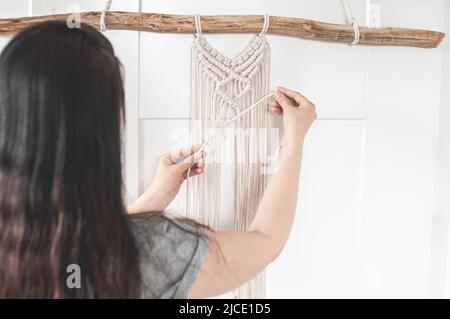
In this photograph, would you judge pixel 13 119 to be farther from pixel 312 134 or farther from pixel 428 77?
pixel 428 77

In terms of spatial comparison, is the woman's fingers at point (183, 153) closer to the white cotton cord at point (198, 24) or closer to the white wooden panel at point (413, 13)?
the white cotton cord at point (198, 24)

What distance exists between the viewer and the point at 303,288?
0.80 metres

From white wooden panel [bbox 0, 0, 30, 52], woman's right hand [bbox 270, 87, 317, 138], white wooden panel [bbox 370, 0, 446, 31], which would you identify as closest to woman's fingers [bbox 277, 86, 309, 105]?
woman's right hand [bbox 270, 87, 317, 138]

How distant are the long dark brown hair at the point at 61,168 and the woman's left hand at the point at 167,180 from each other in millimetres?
177

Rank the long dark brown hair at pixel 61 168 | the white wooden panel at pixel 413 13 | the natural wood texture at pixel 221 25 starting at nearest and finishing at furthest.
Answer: the long dark brown hair at pixel 61 168, the natural wood texture at pixel 221 25, the white wooden panel at pixel 413 13

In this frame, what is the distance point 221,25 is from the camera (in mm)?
685

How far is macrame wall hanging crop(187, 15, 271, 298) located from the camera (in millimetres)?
697

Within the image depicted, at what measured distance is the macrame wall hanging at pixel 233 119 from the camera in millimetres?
697

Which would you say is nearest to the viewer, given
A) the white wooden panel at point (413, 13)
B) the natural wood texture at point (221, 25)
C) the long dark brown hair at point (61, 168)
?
the long dark brown hair at point (61, 168)

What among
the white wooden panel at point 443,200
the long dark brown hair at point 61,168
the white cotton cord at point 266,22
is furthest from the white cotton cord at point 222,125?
the white wooden panel at point 443,200

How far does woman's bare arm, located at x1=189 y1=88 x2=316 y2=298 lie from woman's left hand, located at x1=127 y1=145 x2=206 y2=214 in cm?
15

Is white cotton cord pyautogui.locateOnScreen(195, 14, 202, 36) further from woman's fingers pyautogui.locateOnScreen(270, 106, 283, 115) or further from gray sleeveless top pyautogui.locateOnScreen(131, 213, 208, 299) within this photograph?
gray sleeveless top pyautogui.locateOnScreen(131, 213, 208, 299)

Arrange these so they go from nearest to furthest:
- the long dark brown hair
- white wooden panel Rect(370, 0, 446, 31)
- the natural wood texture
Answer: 1. the long dark brown hair
2. the natural wood texture
3. white wooden panel Rect(370, 0, 446, 31)

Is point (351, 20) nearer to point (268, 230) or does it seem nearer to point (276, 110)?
point (276, 110)
